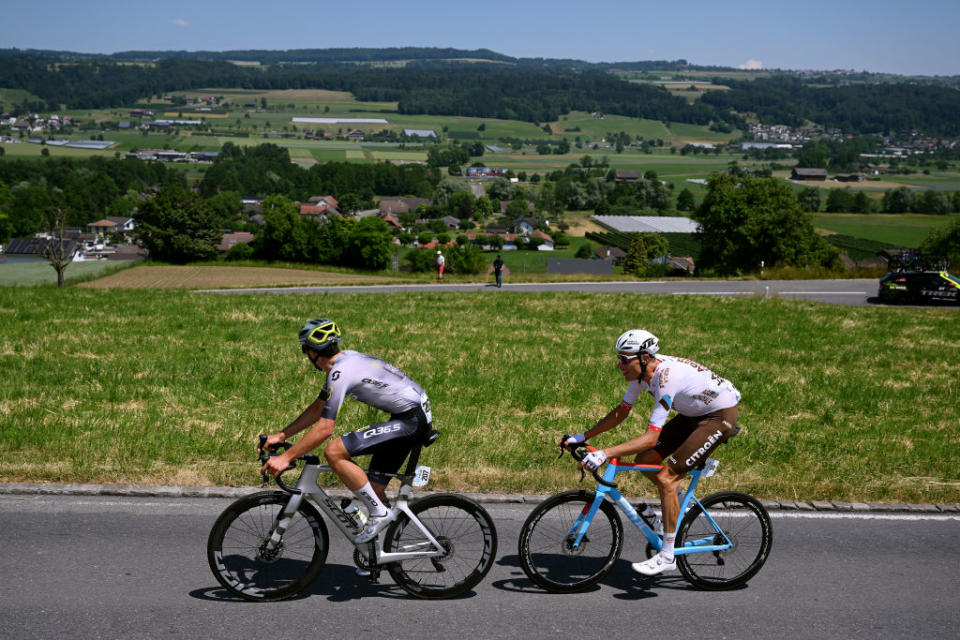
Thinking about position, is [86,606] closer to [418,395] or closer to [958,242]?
[418,395]

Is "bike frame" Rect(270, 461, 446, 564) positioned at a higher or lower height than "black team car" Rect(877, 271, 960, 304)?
higher

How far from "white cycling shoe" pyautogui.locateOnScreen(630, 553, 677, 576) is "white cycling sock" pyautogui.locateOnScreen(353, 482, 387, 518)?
213 cm

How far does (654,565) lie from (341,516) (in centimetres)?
257

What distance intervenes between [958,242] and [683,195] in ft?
361

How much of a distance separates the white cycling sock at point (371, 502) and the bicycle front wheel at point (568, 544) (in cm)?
115

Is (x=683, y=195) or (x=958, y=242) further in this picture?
(x=683, y=195)

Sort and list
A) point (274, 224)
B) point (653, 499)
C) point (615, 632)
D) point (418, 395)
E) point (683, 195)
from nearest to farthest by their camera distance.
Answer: point (615, 632)
point (418, 395)
point (653, 499)
point (274, 224)
point (683, 195)

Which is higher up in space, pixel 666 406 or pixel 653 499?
pixel 666 406

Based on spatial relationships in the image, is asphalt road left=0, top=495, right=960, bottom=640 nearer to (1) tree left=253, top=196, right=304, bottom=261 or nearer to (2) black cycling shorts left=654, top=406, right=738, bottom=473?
(2) black cycling shorts left=654, top=406, right=738, bottom=473

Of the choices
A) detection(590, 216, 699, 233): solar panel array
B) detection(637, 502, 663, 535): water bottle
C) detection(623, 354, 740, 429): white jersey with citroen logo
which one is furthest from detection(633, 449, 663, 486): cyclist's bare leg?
detection(590, 216, 699, 233): solar panel array

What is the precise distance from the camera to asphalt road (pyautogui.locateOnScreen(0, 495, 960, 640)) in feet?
19.4

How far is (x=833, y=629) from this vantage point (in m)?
6.05

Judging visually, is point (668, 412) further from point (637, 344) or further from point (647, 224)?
point (647, 224)

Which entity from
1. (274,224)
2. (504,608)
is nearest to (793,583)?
(504,608)
